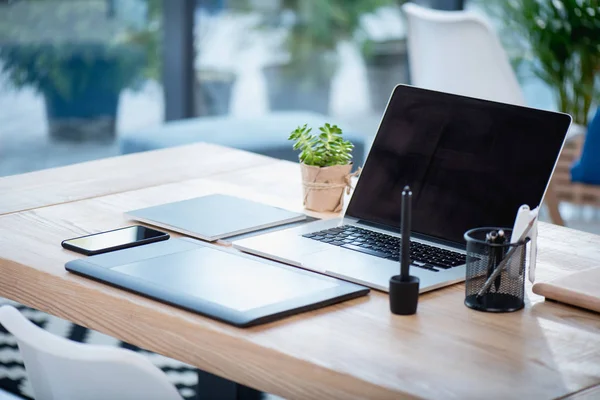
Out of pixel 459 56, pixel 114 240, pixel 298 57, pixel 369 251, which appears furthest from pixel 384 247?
pixel 298 57

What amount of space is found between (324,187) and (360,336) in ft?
1.91

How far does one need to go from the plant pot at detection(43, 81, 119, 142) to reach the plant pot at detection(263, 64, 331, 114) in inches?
26.8

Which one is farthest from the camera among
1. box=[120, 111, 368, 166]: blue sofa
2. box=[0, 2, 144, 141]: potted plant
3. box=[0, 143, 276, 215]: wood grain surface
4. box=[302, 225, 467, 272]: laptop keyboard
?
box=[0, 2, 144, 141]: potted plant

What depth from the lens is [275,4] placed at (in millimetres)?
4363

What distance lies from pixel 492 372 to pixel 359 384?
5.9 inches

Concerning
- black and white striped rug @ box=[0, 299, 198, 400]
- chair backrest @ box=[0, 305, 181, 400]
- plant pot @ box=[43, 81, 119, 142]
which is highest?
chair backrest @ box=[0, 305, 181, 400]

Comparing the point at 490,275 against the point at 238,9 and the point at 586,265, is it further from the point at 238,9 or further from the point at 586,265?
the point at 238,9

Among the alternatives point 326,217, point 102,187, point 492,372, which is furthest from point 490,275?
point 102,187

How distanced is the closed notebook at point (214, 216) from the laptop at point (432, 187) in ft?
0.20

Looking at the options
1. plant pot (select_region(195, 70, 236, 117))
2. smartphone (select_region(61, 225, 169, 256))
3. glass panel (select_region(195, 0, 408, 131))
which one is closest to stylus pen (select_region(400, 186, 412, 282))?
smartphone (select_region(61, 225, 169, 256))

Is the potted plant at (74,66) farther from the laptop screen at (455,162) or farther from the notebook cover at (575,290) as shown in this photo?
the notebook cover at (575,290)

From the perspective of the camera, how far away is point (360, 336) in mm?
1236

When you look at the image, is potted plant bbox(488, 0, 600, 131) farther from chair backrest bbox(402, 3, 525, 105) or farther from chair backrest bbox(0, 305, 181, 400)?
chair backrest bbox(0, 305, 181, 400)

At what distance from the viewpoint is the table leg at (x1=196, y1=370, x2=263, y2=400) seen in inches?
71.5
